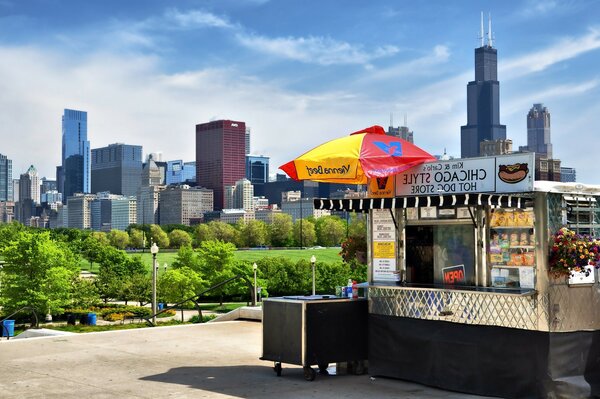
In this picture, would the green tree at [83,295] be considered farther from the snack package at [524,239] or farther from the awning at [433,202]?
the snack package at [524,239]

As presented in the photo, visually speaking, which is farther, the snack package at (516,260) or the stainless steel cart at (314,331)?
the stainless steel cart at (314,331)

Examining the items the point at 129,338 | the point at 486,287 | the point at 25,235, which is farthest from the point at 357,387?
the point at 25,235

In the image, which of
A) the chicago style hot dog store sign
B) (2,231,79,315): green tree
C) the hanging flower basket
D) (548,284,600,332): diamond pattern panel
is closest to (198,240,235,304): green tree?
(2,231,79,315): green tree

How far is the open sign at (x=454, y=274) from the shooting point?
13.3 meters

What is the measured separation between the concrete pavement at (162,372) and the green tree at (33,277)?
105 ft

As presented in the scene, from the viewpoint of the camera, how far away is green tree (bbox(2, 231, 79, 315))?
4897 centimetres

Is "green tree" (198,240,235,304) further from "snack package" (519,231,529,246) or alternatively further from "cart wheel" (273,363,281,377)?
"snack package" (519,231,529,246)

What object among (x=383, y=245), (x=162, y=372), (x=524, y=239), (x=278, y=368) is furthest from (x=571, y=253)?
(x=162, y=372)

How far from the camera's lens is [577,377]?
1181cm

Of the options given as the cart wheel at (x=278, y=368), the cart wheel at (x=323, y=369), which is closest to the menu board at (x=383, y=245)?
the cart wheel at (x=323, y=369)

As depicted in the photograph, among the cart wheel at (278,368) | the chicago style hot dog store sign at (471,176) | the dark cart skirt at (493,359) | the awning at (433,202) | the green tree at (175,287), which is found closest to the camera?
the dark cart skirt at (493,359)

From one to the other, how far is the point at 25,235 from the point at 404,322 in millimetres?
42149

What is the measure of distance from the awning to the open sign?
42.7 inches

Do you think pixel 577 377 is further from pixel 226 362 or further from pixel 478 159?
pixel 226 362
